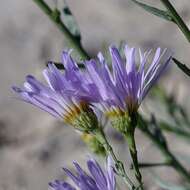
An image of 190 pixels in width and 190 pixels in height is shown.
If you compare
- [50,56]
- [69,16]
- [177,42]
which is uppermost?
[69,16]

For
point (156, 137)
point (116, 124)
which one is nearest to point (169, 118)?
point (156, 137)

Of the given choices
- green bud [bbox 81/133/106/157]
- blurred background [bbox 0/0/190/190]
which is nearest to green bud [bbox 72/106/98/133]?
green bud [bbox 81/133/106/157]

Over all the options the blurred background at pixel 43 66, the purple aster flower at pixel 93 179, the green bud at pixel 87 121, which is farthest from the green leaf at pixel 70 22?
the blurred background at pixel 43 66

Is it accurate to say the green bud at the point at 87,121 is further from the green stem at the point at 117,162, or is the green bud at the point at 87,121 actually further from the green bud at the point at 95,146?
the green bud at the point at 95,146

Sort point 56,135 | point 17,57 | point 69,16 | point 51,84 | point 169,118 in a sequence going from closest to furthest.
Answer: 1. point 51,84
2. point 69,16
3. point 169,118
4. point 56,135
5. point 17,57

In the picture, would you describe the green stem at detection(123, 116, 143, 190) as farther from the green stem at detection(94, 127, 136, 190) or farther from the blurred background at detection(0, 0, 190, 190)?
the blurred background at detection(0, 0, 190, 190)

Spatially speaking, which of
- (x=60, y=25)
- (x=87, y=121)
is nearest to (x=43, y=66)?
(x=60, y=25)

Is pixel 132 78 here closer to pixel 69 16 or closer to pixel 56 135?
pixel 69 16
